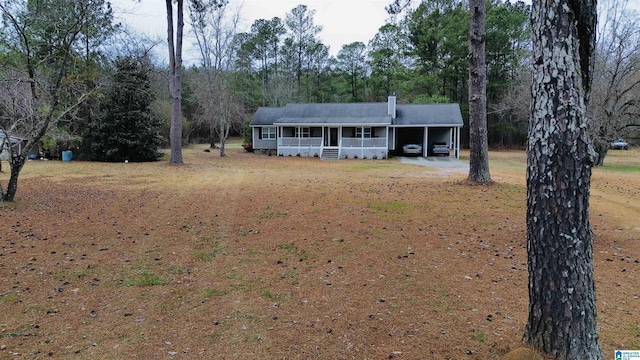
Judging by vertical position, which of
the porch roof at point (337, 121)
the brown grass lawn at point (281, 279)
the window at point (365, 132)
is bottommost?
the brown grass lawn at point (281, 279)

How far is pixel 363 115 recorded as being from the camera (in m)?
28.7

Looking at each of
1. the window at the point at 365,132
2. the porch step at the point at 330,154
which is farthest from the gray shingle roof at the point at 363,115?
the porch step at the point at 330,154

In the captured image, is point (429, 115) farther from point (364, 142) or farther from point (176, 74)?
point (176, 74)

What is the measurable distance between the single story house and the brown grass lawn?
59.7 ft

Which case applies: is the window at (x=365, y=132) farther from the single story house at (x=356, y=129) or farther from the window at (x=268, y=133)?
the window at (x=268, y=133)

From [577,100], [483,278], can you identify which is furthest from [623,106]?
[577,100]

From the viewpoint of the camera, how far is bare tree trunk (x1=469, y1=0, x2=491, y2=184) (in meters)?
11.0

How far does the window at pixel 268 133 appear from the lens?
31141mm

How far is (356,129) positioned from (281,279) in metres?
24.4

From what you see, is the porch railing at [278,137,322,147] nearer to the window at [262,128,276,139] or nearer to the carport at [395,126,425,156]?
the window at [262,128,276,139]

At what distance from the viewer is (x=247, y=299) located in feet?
12.9

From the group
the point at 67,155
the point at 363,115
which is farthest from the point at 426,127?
the point at 67,155

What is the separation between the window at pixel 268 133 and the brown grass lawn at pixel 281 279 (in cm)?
2257

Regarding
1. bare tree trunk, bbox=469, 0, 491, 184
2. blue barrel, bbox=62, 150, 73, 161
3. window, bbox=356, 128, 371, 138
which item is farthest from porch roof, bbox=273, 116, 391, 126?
bare tree trunk, bbox=469, 0, 491, 184
